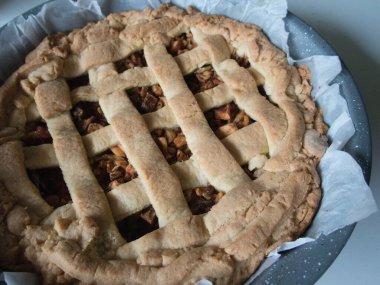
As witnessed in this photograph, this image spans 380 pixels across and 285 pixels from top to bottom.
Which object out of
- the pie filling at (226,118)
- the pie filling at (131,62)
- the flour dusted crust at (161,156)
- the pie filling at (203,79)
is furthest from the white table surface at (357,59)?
the pie filling at (131,62)

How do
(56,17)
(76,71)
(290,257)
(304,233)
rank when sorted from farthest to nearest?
(56,17)
(76,71)
(304,233)
(290,257)

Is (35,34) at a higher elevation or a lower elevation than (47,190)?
Result: higher

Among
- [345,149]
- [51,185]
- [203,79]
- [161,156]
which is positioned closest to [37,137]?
[51,185]

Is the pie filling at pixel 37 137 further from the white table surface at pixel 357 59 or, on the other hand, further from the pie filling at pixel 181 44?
the white table surface at pixel 357 59

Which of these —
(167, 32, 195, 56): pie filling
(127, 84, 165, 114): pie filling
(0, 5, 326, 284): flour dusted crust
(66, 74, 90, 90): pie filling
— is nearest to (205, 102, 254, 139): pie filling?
(0, 5, 326, 284): flour dusted crust

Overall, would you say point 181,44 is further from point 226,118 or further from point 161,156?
point 161,156

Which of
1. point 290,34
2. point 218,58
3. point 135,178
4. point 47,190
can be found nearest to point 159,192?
point 135,178

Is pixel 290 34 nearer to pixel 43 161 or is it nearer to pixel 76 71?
pixel 76 71
